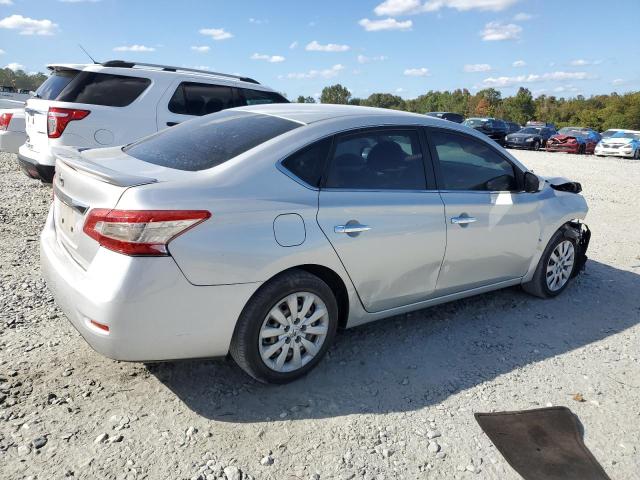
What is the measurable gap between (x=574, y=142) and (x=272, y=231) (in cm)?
2815

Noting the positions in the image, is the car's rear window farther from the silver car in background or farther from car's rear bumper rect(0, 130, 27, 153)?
car's rear bumper rect(0, 130, 27, 153)

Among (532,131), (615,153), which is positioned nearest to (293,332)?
(615,153)

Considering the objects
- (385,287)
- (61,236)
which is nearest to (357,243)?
(385,287)

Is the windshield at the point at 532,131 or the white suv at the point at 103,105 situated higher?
the white suv at the point at 103,105

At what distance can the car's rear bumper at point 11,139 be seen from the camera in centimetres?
824

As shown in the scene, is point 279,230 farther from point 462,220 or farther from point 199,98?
point 199,98

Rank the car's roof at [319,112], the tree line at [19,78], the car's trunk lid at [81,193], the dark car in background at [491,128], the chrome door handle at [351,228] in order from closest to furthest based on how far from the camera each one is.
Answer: the car's trunk lid at [81,193]
the chrome door handle at [351,228]
the car's roof at [319,112]
the dark car in background at [491,128]
the tree line at [19,78]

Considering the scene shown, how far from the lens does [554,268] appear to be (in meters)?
4.72

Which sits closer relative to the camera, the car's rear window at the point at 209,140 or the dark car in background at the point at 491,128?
the car's rear window at the point at 209,140

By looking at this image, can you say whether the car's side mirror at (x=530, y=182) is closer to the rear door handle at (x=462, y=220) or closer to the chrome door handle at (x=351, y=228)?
the rear door handle at (x=462, y=220)

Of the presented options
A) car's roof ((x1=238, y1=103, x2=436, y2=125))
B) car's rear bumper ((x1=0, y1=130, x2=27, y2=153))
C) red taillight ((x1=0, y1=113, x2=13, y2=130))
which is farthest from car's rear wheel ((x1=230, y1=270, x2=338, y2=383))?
Result: red taillight ((x1=0, y1=113, x2=13, y2=130))

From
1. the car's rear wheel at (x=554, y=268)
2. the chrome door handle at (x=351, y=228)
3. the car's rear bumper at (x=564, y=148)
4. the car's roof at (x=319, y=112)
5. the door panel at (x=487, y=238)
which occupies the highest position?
the car's roof at (x=319, y=112)

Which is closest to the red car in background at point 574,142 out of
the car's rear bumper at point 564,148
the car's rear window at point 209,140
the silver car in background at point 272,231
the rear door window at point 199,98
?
the car's rear bumper at point 564,148

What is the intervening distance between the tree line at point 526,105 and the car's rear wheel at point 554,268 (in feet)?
123
